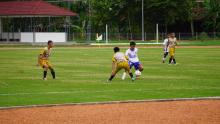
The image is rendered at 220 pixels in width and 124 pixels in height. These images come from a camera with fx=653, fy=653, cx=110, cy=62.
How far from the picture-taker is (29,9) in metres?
78.5

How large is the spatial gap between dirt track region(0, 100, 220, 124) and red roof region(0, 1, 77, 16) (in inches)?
2301

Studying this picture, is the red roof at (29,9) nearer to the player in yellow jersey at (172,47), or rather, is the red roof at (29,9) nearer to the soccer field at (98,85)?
the player in yellow jersey at (172,47)

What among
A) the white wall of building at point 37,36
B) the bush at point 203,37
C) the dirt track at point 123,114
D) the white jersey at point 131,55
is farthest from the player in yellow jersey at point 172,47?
the bush at point 203,37

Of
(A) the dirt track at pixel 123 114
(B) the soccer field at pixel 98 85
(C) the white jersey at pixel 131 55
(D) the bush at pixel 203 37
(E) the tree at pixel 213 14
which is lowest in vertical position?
(A) the dirt track at pixel 123 114

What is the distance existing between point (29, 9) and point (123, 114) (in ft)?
204

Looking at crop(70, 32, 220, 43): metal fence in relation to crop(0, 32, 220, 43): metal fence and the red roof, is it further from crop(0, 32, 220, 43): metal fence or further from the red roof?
the red roof

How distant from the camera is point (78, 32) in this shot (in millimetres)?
92250

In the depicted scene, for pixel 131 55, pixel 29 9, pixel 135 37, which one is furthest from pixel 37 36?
pixel 131 55

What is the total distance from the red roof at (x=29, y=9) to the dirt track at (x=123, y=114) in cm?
5845

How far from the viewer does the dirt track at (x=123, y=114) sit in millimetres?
16516

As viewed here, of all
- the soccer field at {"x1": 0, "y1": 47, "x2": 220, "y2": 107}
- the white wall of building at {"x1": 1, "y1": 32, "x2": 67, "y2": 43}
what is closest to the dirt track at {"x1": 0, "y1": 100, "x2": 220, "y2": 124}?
the soccer field at {"x1": 0, "y1": 47, "x2": 220, "y2": 107}

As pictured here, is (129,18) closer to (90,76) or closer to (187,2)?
(187,2)

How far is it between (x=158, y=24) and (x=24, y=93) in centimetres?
7401

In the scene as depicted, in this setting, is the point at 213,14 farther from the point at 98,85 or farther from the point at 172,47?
the point at 98,85
